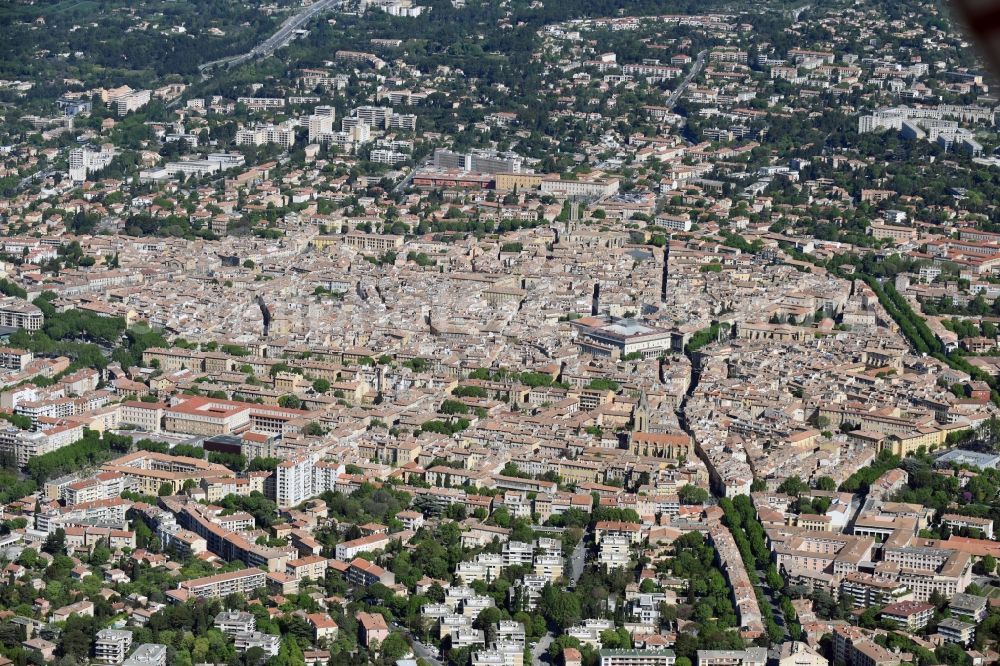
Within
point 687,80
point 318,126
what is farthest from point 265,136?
point 687,80

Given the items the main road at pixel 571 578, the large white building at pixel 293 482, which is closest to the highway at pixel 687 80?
the large white building at pixel 293 482

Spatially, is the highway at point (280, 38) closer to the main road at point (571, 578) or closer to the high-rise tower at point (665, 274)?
the high-rise tower at point (665, 274)

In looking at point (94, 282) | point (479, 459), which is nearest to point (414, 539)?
point (479, 459)

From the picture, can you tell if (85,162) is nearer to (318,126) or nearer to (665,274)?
(318,126)

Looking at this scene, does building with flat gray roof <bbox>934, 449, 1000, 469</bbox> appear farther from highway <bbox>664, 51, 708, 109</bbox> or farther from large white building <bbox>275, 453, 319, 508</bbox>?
highway <bbox>664, 51, 708, 109</bbox>

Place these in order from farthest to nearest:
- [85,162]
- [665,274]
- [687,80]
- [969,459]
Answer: [687,80]
[85,162]
[665,274]
[969,459]

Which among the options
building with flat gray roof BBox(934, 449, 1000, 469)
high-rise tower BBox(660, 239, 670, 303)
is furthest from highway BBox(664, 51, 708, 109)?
building with flat gray roof BBox(934, 449, 1000, 469)

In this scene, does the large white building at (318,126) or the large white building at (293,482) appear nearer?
the large white building at (293,482)

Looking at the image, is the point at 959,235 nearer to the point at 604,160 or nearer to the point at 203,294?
the point at 604,160
